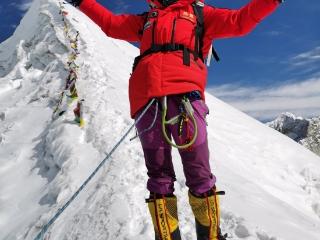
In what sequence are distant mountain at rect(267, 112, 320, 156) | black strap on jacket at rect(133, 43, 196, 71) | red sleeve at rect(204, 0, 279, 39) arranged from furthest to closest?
distant mountain at rect(267, 112, 320, 156) < black strap on jacket at rect(133, 43, 196, 71) < red sleeve at rect(204, 0, 279, 39)

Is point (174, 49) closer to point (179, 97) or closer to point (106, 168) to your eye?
point (179, 97)

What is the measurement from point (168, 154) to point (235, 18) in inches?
48.4

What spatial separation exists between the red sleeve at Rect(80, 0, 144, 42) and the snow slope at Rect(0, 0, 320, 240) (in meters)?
2.15

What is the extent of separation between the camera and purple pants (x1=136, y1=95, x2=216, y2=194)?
3.58 metres

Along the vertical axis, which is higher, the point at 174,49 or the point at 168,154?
the point at 174,49

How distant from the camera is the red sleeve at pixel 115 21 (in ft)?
13.7

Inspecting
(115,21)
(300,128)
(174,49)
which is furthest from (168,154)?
(300,128)

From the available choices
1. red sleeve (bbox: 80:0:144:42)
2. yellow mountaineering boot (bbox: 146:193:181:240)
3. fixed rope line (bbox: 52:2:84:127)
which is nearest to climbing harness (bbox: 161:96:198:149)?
yellow mountaineering boot (bbox: 146:193:181:240)

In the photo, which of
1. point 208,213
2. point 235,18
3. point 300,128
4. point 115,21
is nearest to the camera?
point 208,213

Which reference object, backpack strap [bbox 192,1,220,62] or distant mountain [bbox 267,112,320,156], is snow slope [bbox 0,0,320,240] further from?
distant mountain [bbox 267,112,320,156]

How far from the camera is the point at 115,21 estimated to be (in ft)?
13.7

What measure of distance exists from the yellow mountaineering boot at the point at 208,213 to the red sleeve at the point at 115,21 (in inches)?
62.7

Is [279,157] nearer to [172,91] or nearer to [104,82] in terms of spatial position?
[104,82]

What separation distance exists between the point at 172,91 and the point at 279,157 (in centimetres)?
914
